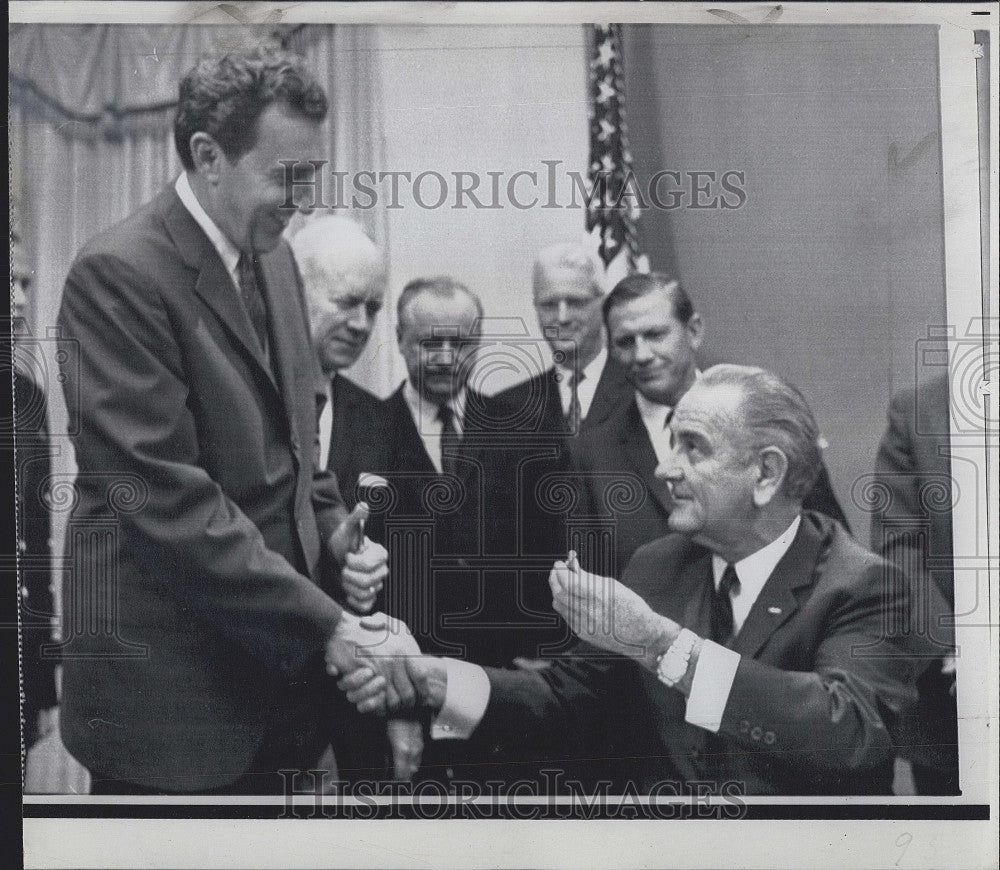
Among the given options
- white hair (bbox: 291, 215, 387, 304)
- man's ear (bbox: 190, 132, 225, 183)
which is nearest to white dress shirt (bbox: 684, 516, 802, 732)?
white hair (bbox: 291, 215, 387, 304)

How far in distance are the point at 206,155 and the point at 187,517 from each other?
3.09ft

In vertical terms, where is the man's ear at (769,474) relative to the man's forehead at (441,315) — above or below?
below

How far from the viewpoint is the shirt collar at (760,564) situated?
2.58 metres

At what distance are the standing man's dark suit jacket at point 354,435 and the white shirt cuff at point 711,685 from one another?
3.26ft

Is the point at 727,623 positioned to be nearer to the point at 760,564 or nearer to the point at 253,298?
the point at 760,564

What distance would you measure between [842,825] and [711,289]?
4.75 feet

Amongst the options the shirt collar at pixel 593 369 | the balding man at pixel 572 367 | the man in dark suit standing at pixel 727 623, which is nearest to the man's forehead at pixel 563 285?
the balding man at pixel 572 367

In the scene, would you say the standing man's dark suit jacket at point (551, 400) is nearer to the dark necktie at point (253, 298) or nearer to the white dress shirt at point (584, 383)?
the white dress shirt at point (584, 383)

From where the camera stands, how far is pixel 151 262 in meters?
2.56

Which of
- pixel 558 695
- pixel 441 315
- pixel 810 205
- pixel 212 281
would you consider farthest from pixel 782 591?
pixel 212 281

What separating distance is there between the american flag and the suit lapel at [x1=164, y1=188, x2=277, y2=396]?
36.5 inches

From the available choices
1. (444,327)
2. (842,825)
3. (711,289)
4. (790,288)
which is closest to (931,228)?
(790,288)

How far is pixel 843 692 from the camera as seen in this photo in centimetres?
257

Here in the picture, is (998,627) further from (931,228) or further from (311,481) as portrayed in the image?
(311,481)
